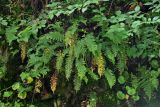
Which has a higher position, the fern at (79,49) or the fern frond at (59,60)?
the fern at (79,49)

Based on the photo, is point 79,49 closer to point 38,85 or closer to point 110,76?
point 110,76

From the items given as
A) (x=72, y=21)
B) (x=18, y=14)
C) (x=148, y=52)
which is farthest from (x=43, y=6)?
(x=148, y=52)

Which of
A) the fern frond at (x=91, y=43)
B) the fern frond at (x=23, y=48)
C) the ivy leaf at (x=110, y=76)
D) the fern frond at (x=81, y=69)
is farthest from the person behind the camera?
the fern frond at (x=23, y=48)

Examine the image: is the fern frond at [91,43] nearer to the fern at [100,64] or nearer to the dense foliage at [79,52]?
the dense foliage at [79,52]

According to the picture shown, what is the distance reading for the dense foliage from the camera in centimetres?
363

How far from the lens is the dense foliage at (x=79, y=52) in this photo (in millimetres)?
3631

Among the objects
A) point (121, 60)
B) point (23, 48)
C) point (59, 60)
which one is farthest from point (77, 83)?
point (23, 48)

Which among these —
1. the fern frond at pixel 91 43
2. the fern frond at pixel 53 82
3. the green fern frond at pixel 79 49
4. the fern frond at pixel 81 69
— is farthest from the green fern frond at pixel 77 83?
the fern frond at pixel 91 43

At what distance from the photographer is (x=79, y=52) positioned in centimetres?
355

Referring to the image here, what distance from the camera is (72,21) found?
386 centimetres

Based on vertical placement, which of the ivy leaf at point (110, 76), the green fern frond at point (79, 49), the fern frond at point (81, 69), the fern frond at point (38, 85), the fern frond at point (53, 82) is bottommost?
the fern frond at point (38, 85)

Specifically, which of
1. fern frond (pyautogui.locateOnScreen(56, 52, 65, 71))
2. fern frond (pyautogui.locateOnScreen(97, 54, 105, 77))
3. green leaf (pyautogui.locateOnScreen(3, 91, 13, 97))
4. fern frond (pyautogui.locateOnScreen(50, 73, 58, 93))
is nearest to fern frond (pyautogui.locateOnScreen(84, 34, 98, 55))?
fern frond (pyautogui.locateOnScreen(97, 54, 105, 77))

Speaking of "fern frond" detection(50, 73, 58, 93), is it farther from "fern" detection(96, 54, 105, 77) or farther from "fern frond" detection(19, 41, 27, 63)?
"fern" detection(96, 54, 105, 77)

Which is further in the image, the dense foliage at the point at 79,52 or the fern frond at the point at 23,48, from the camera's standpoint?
the fern frond at the point at 23,48
